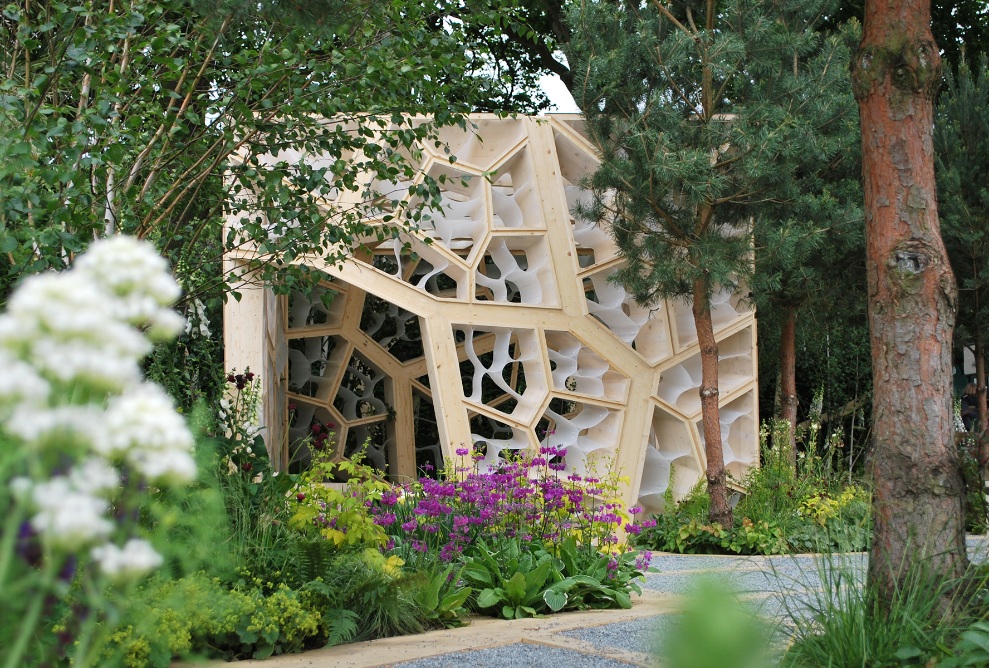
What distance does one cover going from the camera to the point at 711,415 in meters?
8.41

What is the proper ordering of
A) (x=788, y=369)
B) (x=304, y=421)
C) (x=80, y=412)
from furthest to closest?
Answer: (x=304, y=421)
(x=788, y=369)
(x=80, y=412)

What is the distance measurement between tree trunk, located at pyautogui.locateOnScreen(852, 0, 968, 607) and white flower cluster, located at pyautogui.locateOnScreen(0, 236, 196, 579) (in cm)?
326

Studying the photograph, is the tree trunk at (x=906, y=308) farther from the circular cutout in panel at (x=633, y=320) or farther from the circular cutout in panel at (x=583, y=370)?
the circular cutout in panel at (x=633, y=320)

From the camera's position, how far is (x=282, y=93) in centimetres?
448

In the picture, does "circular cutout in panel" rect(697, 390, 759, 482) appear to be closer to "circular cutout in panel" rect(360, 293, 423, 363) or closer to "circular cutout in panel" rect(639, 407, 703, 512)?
"circular cutout in panel" rect(639, 407, 703, 512)

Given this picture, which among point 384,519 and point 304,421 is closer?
point 384,519

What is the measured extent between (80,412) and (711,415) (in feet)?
26.2

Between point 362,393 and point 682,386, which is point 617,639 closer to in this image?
point 682,386

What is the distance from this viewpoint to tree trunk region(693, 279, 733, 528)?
834 cm

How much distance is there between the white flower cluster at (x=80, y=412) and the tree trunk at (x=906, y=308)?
326 centimetres

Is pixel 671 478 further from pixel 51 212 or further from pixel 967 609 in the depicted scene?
pixel 51 212

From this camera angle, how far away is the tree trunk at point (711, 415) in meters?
8.34

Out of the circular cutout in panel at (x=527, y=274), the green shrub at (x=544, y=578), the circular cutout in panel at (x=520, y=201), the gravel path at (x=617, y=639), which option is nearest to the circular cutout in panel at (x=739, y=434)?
the circular cutout in panel at (x=527, y=274)

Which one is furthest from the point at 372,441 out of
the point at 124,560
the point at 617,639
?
the point at 124,560
